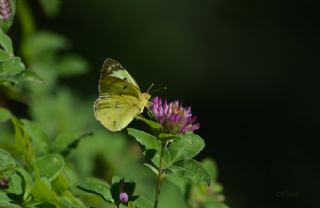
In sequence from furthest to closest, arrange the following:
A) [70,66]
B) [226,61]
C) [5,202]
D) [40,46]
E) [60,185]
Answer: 1. [226,61]
2. [70,66]
3. [40,46]
4. [60,185]
5. [5,202]

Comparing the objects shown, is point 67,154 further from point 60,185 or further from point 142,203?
point 142,203

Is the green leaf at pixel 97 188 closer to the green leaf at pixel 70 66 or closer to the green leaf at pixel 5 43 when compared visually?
the green leaf at pixel 5 43

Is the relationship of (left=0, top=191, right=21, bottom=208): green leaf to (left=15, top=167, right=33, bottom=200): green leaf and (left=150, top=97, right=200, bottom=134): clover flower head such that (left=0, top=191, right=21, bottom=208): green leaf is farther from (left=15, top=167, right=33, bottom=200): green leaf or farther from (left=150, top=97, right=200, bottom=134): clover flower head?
(left=150, top=97, right=200, bottom=134): clover flower head

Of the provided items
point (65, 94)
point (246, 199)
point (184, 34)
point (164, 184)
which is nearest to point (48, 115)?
point (65, 94)

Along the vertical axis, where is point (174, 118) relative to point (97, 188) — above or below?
above

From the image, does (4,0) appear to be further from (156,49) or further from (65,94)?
(156,49)

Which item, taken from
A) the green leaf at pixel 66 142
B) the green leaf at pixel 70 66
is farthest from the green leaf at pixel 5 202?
the green leaf at pixel 70 66

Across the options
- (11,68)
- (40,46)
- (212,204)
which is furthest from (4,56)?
(40,46)

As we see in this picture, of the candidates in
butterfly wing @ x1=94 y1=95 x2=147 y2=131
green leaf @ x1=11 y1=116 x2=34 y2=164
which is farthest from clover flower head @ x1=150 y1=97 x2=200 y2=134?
green leaf @ x1=11 y1=116 x2=34 y2=164
